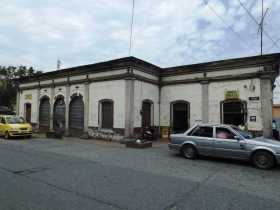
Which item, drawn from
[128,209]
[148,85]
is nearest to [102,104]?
[148,85]

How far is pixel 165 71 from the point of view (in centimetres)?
1683

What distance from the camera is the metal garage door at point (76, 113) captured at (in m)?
17.4

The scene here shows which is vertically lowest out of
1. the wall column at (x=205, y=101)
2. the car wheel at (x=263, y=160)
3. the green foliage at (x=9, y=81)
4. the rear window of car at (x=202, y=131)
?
the car wheel at (x=263, y=160)

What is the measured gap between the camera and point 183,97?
52.1 feet

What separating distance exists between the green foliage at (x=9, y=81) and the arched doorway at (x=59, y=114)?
16.2 metres

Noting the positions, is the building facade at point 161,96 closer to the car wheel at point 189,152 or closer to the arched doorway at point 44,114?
the arched doorway at point 44,114

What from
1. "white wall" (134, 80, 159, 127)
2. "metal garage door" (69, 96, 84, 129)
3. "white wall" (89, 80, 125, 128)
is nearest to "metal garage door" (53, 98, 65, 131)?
"metal garage door" (69, 96, 84, 129)

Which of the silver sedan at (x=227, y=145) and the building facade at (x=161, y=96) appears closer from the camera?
the silver sedan at (x=227, y=145)

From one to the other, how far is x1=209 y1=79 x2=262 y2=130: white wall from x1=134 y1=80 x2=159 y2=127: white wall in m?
4.08

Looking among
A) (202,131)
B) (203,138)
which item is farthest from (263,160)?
(202,131)

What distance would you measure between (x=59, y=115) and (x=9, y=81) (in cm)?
1859

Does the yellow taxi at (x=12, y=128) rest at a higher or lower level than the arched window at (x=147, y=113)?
lower

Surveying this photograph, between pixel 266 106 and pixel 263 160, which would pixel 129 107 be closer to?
pixel 266 106

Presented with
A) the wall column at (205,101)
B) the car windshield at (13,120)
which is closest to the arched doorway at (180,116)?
the wall column at (205,101)
